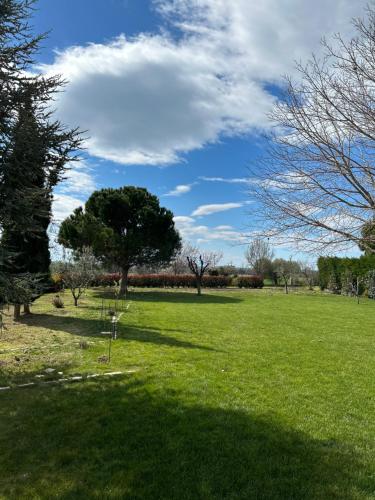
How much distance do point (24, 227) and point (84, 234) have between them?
15.4 metres

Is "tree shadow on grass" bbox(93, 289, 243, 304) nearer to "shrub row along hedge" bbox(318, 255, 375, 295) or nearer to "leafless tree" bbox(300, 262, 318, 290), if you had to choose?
"shrub row along hedge" bbox(318, 255, 375, 295)

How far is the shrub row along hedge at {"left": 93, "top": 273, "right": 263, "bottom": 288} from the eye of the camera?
107ft

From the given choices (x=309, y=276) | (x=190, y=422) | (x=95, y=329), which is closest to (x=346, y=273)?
(x=309, y=276)

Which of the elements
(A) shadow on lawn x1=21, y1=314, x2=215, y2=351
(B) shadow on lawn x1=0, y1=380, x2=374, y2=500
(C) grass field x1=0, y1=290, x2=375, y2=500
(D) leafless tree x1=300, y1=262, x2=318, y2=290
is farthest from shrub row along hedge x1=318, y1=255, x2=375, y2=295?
(B) shadow on lawn x1=0, y1=380, x2=374, y2=500

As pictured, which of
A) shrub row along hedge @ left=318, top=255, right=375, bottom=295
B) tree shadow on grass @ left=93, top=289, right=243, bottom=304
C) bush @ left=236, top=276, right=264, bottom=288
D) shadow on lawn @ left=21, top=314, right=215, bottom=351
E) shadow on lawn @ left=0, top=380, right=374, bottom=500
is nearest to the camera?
shadow on lawn @ left=0, top=380, right=374, bottom=500

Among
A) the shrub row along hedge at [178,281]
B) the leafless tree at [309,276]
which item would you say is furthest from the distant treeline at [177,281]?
the leafless tree at [309,276]

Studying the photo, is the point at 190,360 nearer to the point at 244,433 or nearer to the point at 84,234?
the point at 244,433

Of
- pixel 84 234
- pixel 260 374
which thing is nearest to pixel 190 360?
pixel 260 374

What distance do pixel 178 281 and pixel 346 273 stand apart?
45.6 ft

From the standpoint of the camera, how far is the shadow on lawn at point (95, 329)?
8450mm

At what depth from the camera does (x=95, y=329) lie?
9.92m

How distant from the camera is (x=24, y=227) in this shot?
579 centimetres

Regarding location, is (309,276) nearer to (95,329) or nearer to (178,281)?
(178,281)

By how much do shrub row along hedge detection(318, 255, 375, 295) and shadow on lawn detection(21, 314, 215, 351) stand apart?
15775 millimetres
